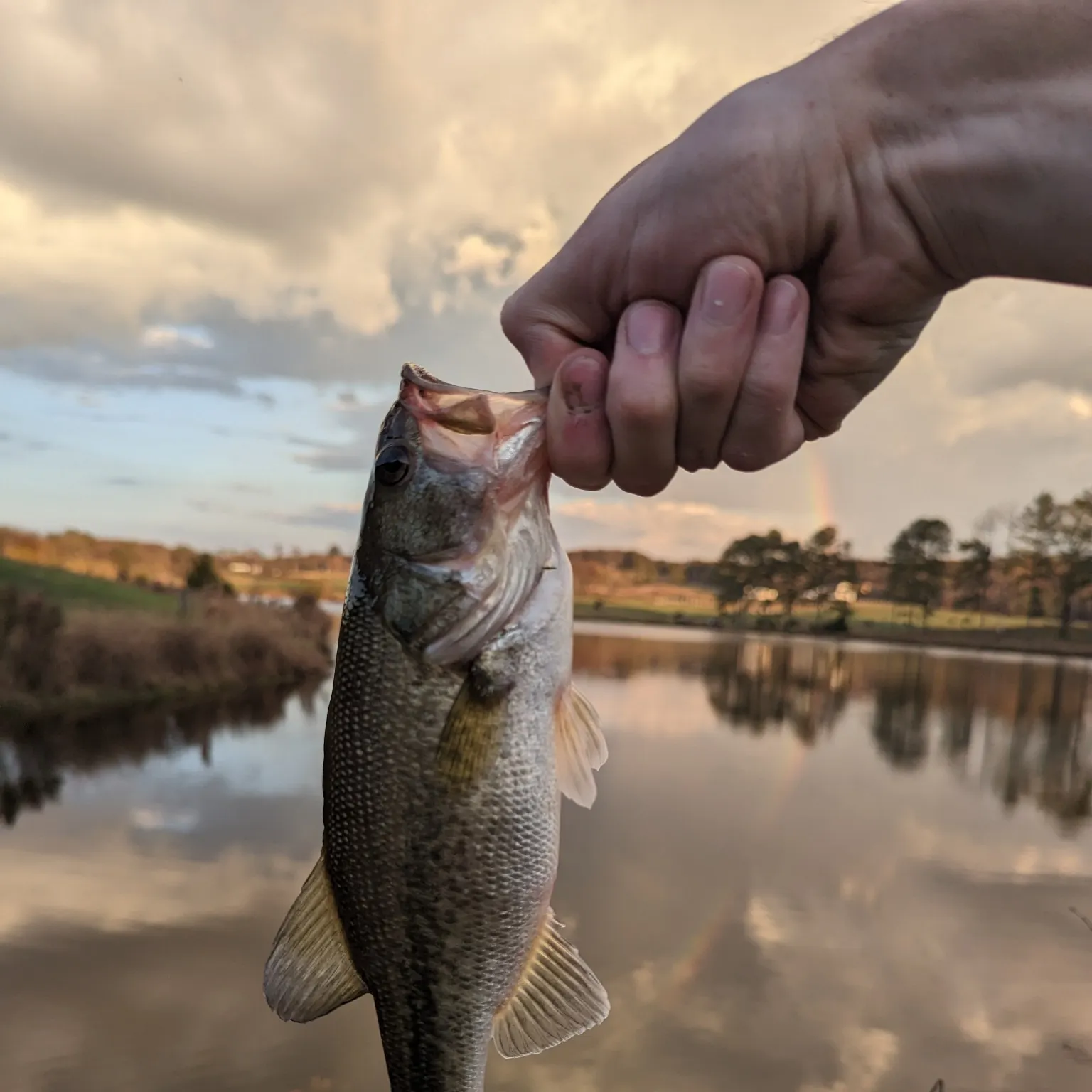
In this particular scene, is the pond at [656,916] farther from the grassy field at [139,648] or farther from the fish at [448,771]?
the fish at [448,771]

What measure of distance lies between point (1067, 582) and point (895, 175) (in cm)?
7428

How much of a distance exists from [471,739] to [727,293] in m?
1.30

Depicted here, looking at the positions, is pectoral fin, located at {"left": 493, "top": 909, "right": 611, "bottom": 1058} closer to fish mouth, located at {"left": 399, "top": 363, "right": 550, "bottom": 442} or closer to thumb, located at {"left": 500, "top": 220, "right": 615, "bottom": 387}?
fish mouth, located at {"left": 399, "top": 363, "right": 550, "bottom": 442}

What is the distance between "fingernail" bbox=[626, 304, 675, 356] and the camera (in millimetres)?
1959

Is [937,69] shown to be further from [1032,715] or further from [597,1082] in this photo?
[1032,715]

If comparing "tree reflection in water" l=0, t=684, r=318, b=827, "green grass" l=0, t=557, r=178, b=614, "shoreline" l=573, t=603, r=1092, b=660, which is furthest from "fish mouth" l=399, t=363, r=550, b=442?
"shoreline" l=573, t=603, r=1092, b=660

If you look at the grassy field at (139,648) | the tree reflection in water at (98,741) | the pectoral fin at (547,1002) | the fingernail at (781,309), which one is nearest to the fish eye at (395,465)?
the fingernail at (781,309)

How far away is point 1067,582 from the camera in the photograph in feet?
208

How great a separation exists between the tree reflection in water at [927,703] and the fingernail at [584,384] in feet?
63.8

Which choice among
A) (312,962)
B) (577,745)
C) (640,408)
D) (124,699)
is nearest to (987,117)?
(640,408)

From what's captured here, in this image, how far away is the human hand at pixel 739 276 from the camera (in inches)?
72.4

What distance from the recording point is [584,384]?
2012 mm

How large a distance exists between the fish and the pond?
20.4ft

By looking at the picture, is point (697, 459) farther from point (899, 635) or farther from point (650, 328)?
point (899, 635)
